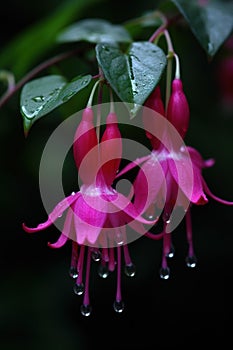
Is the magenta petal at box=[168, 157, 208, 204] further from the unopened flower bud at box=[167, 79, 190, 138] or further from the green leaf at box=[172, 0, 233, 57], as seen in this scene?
the green leaf at box=[172, 0, 233, 57]

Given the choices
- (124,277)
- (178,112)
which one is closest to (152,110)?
(178,112)

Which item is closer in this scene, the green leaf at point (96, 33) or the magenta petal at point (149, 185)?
the magenta petal at point (149, 185)

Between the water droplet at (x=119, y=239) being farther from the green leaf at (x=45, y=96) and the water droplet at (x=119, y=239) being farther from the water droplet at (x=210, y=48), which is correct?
the water droplet at (x=210, y=48)

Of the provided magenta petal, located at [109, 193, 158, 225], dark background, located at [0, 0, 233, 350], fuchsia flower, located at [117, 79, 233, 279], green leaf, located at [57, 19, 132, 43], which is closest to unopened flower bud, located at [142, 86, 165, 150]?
fuchsia flower, located at [117, 79, 233, 279]

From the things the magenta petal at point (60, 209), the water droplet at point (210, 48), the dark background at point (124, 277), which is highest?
the water droplet at point (210, 48)

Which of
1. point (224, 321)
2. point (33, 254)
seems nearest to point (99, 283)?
point (33, 254)

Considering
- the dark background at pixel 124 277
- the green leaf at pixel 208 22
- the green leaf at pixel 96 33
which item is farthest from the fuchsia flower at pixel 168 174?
the dark background at pixel 124 277
